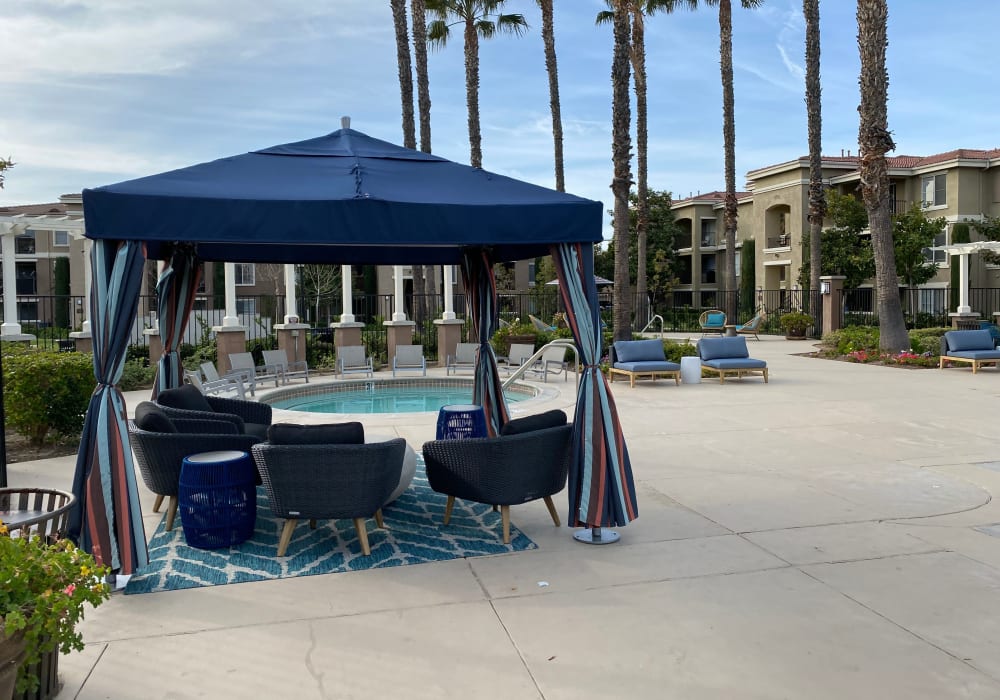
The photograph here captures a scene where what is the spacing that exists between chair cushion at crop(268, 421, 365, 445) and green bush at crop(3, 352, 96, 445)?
4.95 metres

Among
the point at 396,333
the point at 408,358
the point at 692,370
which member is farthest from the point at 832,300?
the point at 408,358

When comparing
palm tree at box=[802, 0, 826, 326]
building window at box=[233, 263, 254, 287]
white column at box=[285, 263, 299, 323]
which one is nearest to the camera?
white column at box=[285, 263, 299, 323]

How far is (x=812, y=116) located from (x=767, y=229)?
47.0ft

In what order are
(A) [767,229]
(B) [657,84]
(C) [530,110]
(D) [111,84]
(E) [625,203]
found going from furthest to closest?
(A) [767,229]
(C) [530,110]
(B) [657,84]
(E) [625,203]
(D) [111,84]

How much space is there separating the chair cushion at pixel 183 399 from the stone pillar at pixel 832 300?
22045 millimetres

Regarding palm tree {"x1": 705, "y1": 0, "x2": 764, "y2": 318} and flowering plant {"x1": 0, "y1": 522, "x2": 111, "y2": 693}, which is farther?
palm tree {"x1": 705, "y1": 0, "x2": 764, "y2": 318}

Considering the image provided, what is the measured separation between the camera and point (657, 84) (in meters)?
31.0

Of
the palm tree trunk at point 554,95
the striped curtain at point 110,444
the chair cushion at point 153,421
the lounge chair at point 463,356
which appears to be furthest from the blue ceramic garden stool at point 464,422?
the palm tree trunk at point 554,95

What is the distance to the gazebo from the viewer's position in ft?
15.4

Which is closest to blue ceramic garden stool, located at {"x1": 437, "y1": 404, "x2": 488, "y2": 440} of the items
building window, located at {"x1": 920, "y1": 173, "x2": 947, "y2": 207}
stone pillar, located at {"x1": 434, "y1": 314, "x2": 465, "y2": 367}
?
stone pillar, located at {"x1": 434, "y1": 314, "x2": 465, "y2": 367}

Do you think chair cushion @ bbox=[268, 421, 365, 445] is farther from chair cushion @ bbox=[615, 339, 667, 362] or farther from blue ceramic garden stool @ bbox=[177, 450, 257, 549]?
chair cushion @ bbox=[615, 339, 667, 362]

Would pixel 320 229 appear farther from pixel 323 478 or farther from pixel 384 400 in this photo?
pixel 384 400

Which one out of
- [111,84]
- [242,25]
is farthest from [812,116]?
[111,84]

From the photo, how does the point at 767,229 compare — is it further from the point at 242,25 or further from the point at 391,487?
the point at 391,487
